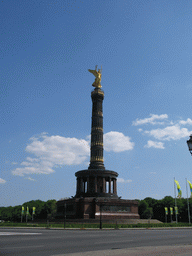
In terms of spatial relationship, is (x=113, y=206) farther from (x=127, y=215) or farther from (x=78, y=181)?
(x=78, y=181)

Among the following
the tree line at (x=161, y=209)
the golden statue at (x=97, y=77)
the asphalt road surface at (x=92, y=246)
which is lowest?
the tree line at (x=161, y=209)

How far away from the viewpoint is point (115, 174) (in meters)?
72.7

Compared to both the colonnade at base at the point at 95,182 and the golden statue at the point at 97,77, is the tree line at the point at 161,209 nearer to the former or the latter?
the colonnade at base at the point at 95,182

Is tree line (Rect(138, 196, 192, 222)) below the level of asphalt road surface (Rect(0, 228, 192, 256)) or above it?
below

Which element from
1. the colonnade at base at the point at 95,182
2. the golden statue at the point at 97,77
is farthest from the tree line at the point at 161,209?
the golden statue at the point at 97,77

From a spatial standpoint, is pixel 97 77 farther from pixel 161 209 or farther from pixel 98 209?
pixel 161 209

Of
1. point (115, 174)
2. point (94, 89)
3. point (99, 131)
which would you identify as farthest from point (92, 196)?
point (94, 89)

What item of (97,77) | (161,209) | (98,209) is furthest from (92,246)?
(161,209)

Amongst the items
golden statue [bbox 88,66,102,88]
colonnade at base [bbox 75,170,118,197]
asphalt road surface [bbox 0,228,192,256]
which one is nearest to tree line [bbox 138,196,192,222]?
colonnade at base [bbox 75,170,118,197]

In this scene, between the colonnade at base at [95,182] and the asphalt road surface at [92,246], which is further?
the colonnade at base at [95,182]

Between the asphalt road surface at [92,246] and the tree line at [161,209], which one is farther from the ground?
the asphalt road surface at [92,246]

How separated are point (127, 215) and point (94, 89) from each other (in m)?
40.0

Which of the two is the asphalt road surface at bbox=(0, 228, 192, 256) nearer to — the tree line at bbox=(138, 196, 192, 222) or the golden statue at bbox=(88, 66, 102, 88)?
the golden statue at bbox=(88, 66, 102, 88)

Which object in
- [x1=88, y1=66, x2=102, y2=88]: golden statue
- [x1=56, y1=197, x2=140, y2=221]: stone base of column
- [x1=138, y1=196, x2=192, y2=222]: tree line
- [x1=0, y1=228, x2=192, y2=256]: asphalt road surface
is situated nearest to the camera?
[x1=0, y1=228, x2=192, y2=256]: asphalt road surface
